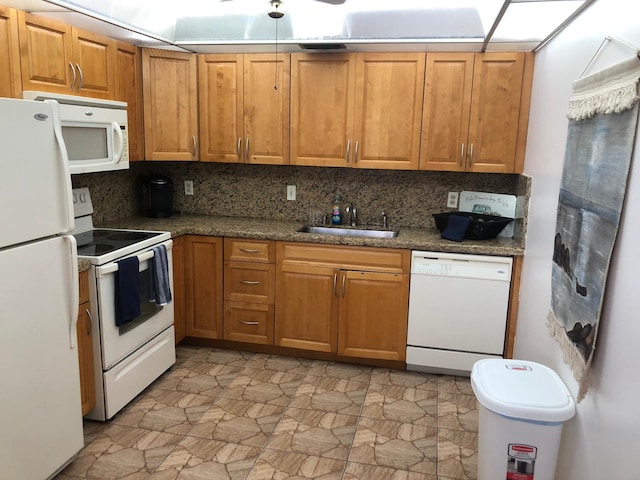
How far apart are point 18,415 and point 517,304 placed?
263 cm

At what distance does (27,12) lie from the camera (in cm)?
255

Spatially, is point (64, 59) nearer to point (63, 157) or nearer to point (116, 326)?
point (63, 157)

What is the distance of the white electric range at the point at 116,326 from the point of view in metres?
2.61

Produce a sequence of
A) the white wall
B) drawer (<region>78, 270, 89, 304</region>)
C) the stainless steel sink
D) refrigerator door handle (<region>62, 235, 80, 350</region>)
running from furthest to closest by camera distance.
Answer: the stainless steel sink, drawer (<region>78, 270, 89, 304</region>), refrigerator door handle (<region>62, 235, 80, 350</region>), the white wall

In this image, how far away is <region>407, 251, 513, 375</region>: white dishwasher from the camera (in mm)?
3164

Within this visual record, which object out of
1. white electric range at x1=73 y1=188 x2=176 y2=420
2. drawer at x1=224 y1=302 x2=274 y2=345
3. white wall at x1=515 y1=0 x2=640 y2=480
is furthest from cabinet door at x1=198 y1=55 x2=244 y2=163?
white wall at x1=515 y1=0 x2=640 y2=480

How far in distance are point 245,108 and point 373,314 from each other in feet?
5.43

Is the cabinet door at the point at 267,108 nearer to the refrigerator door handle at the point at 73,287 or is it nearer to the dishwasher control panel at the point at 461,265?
the dishwasher control panel at the point at 461,265

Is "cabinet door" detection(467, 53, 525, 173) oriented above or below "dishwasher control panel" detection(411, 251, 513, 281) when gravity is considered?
above

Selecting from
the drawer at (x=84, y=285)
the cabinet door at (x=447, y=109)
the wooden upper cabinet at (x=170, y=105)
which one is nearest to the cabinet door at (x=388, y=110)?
the cabinet door at (x=447, y=109)

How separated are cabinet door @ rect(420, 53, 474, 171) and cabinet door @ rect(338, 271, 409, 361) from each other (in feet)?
2.72

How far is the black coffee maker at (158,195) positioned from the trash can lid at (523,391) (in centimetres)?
263

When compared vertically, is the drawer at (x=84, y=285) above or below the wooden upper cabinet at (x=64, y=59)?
below

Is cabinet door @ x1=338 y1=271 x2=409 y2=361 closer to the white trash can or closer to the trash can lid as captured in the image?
the trash can lid
